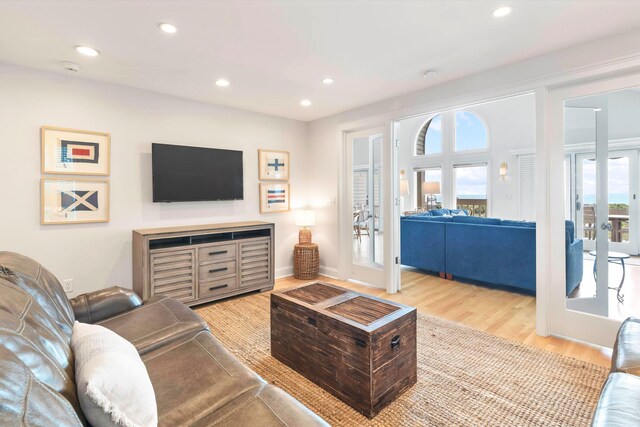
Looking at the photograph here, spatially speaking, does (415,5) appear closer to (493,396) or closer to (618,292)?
(493,396)

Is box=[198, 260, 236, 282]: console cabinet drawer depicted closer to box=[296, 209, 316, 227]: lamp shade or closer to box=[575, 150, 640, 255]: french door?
box=[296, 209, 316, 227]: lamp shade

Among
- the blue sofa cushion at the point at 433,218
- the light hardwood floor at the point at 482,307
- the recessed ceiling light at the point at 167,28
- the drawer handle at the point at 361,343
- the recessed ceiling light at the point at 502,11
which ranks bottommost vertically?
the light hardwood floor at the point at 482,307

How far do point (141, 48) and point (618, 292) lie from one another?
4.41 meters

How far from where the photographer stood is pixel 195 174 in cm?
383

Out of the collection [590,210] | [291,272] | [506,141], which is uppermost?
[506,141]

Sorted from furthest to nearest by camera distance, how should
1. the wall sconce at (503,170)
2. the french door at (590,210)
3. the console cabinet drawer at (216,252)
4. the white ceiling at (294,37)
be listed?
the wall sconce at (503,170)
the console cabinet drawer at (216,252)
the french door at (590,210)
the white ceiling at (294,37)

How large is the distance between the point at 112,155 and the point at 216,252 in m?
1.48

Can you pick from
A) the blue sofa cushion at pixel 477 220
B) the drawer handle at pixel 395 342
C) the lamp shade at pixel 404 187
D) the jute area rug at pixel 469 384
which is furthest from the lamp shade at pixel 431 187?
the drawer handle at pixel 395 342

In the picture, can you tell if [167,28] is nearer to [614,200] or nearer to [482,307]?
[614,200]

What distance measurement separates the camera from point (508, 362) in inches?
90.7

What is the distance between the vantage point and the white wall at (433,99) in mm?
2435

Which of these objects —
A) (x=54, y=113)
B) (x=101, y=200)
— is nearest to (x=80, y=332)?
(x=101, y=200)

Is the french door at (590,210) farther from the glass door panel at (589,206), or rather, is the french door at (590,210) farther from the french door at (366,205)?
the french door at (366,205)

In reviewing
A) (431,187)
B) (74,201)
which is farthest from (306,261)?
(431,187)
